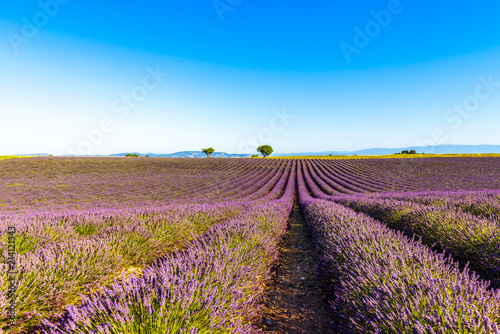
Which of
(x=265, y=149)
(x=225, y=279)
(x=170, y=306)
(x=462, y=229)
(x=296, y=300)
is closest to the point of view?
(x=170, y=306)

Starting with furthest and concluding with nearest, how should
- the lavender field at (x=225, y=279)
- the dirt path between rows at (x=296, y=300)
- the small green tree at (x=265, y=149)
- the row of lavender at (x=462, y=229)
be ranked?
the small green tree at (x=265, y=149), the row of lavender at (x=462, y=229), the dirt path between rows at (x=296, y=300), the lavender field at (x=225, y=279)

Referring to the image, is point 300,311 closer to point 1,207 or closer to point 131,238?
point 131,238

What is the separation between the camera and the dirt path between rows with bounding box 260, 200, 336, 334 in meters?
2.51

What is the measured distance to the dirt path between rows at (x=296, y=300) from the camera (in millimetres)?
2510

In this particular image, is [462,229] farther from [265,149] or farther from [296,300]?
[265,149]

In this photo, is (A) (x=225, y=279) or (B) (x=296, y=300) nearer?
(A) (x=225, y=279)

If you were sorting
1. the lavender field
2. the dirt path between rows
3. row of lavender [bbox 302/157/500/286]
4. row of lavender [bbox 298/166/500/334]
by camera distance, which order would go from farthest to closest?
row of lavender [bbox 302/157/500/286] < the dirt path between rows < the lavender field < row of lavender [bbox 298/166/500/334]

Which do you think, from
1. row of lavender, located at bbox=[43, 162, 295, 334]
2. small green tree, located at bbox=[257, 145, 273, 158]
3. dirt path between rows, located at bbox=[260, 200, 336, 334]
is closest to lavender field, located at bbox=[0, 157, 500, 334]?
row of lavender, located at bbox=[43, 162, 295, 334]

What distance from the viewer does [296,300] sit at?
10.1 feet

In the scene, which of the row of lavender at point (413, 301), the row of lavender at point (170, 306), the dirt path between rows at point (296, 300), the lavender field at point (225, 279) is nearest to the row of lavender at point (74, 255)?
the lavender field at point (225, 279)

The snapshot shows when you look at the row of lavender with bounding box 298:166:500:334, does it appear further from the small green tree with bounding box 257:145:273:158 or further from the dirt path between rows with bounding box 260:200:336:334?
the small green tree with bounding box 257:145:273:158

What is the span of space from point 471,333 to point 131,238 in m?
4.36

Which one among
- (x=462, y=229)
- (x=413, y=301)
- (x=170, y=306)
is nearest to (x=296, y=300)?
(x=413, y=301)

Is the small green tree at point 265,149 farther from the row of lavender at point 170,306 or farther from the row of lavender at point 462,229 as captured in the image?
the row of lavender at point 170,306
